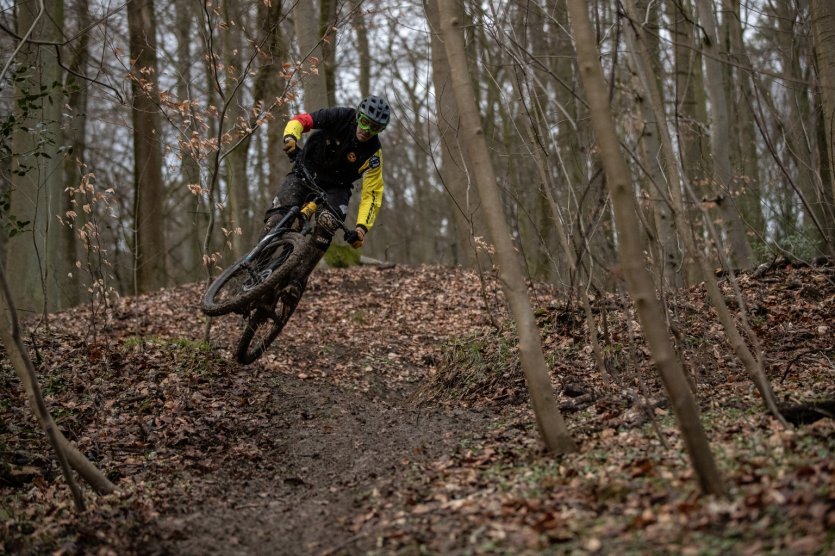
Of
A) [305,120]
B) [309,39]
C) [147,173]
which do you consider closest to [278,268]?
[305,120]

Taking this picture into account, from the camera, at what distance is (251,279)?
7770 mm

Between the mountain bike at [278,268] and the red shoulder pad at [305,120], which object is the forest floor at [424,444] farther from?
the red shoulder pad at [305,120]

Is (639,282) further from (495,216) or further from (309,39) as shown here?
(309,39)

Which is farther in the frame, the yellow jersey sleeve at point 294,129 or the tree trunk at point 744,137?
the tree trunk at point 744,137

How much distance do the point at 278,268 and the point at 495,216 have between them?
3.53 m

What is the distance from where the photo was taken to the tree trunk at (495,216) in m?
4.63

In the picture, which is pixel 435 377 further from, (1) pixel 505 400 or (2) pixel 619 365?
(2) pixel 619 365

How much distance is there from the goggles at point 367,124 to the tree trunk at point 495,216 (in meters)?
2.94

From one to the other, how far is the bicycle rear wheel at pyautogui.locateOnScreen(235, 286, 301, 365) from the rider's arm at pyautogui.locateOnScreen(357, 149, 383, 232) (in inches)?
45.2

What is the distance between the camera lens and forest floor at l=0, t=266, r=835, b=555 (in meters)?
3.65

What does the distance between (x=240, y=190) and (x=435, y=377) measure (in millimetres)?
11314

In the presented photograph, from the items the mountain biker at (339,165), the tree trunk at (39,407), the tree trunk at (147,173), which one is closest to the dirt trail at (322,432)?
the tree trunk at (39,407)

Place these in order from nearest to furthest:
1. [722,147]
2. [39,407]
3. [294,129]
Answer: [39,407]
[294,129]
[722,147]

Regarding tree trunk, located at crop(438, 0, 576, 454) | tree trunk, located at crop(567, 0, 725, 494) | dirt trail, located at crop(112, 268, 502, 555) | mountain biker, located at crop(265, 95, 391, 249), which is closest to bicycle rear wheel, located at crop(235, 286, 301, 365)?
dirt trail, located at crop(112, 268, 502, 555)
